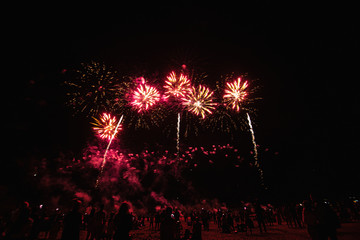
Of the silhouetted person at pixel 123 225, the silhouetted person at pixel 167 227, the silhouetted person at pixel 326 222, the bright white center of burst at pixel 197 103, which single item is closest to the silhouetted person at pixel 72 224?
the silhouetted person at pixel 123 225

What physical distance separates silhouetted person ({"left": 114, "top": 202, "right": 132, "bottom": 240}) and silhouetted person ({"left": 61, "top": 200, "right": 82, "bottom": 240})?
1.01 meters

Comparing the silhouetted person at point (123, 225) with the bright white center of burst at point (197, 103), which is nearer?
the silhouetted person at point (123, 225)

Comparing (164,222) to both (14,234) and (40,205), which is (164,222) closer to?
(14,234)

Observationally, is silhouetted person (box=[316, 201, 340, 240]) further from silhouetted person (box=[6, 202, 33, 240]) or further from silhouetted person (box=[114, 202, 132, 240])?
silhouetted person (box=[6, 202, 33, 240])

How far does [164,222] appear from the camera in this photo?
6.18 meters

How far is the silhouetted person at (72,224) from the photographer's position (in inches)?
185

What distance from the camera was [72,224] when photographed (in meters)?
4.79

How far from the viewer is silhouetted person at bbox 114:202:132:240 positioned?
4.84m

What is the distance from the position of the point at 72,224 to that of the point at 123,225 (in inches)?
52.2

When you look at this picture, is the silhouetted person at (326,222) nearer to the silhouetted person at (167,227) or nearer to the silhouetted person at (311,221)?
the silhouetted person at (311,221)

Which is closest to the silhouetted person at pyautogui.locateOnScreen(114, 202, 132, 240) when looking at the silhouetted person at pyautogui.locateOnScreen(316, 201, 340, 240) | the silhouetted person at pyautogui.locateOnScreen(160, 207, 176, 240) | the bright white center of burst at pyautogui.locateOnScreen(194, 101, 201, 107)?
the silhouetted person at pyautogui.locateOnScreen(160, 207, 176, 240)

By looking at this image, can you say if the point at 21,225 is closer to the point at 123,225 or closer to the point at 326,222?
the point at 123,225

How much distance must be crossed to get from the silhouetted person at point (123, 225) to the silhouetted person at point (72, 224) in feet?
3.32

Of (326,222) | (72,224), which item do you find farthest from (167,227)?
(326,222)
